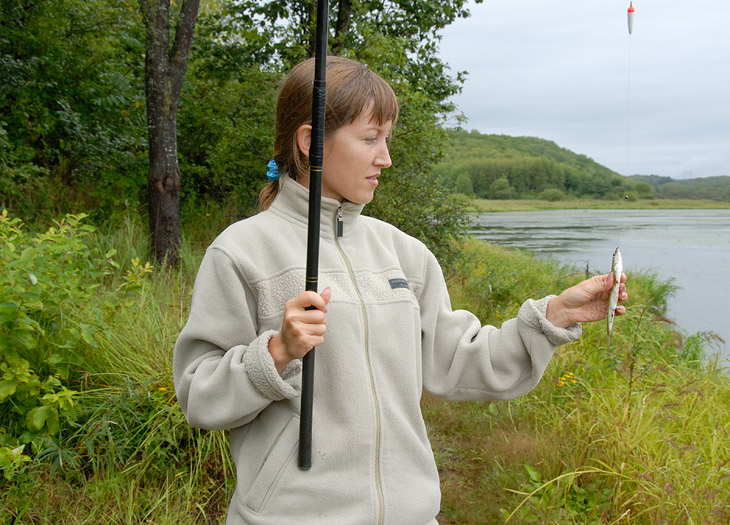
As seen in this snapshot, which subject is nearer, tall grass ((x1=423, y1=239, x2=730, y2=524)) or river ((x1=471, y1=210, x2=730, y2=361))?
tall grass ((x1=423, y1=239, x2=730, y2=524))

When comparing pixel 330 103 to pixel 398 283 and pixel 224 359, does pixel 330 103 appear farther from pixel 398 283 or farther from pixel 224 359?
pixel 224 359

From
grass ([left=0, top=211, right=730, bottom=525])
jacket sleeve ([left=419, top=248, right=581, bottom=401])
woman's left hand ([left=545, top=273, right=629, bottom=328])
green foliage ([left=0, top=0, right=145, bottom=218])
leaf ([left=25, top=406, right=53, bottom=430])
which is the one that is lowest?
grass ([left=0, top=211, right=730, bottom=525])

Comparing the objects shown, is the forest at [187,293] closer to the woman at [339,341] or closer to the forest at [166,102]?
the forest at [166,102]

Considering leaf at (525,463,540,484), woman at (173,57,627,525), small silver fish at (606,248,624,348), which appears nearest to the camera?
woman at (173,57,627,525)

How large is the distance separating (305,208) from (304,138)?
0.21m

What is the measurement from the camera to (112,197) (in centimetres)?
876

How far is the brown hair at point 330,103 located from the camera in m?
1.80

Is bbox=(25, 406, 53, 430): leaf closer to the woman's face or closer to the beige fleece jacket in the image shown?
the beige fleece jacket

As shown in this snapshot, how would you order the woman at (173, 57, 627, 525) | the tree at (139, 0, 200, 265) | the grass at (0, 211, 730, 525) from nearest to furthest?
the woman at (173, 57, 627, 525) < the grass at (0, 211, 730, 525) < the tree at (139, 0, 200, 265)

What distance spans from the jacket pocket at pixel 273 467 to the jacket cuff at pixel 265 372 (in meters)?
0.15

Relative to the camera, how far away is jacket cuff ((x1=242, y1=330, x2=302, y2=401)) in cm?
151

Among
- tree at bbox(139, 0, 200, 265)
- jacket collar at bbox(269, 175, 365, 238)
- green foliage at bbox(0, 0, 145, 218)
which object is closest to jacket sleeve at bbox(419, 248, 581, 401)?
jacket collar at bbox(269, 175, 365, 238)

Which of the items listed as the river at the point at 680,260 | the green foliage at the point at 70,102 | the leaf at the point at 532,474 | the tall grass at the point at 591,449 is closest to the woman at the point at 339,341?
the tall grass at the point at 591,449

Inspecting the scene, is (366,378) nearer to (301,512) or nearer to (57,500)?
(301,512)
